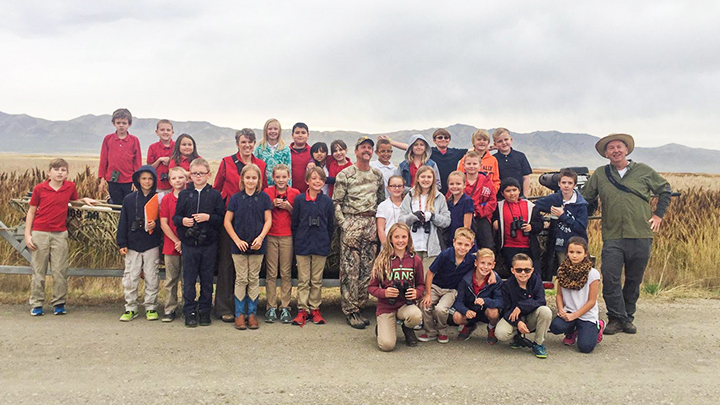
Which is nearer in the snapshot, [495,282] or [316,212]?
[495,282]

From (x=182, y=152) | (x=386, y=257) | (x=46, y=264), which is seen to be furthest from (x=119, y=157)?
(x=386, y=257)

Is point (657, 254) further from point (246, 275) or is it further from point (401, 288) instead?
point (246, 275)

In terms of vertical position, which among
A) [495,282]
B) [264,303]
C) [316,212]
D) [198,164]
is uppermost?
[198,164]

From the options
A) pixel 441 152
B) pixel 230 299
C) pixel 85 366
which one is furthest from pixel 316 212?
pixel 85 366

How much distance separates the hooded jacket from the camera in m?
6.46

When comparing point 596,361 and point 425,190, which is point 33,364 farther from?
point 596,361

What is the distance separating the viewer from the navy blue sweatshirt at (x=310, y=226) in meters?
6.36

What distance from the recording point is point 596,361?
204 inches

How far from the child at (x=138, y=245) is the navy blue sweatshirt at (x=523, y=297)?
3.98 metres

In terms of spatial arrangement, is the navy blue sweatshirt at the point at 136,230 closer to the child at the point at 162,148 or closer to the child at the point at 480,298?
the child at the point at 162,148

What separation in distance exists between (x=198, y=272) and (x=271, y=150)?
1982mm

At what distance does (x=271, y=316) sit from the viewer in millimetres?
6398

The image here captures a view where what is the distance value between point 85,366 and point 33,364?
0.47 meters

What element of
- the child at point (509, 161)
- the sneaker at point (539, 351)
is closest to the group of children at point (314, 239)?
the sneaker at point (539, 351)
